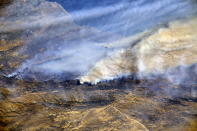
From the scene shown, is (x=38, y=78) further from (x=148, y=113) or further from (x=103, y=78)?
(x=148, y=113)

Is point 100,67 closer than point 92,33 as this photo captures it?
Yes

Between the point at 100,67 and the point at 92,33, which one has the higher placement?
the point at 92,33

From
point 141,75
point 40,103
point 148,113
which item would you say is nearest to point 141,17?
point 141,75

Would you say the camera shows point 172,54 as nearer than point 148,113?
Yes

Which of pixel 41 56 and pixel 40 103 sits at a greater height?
pixel 41 56
